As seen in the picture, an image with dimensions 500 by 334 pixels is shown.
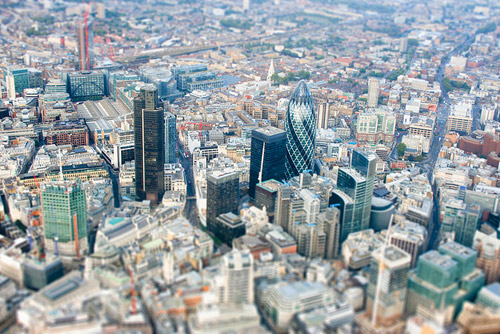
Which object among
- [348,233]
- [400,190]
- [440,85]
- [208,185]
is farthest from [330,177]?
[440,85]

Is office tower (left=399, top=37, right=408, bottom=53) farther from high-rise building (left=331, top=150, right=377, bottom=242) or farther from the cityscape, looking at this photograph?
high-rise building (left=331, top=150, right=377, bottom=242)

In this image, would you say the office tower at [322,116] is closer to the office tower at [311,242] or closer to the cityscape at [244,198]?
the cityscape at [244,198]

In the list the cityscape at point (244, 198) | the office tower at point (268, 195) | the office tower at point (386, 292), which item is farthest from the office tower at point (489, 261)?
the office tower at point (268, 195)

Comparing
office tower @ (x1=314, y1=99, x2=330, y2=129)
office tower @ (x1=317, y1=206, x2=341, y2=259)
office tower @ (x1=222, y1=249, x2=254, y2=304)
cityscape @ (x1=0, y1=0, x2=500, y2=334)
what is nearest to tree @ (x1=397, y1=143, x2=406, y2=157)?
cityscape @ (x1=0, y1=0, x2=500, y2=334)

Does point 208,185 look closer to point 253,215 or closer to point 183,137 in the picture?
point 253,215

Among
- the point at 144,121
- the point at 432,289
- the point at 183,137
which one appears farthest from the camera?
the point at 183,137

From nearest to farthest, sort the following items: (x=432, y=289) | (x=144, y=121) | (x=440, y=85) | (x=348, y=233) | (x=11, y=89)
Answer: (x=432, y=289), (x=348, y=233), (x=144, y=121), (x=11, y=89), (x=440, y=85)
